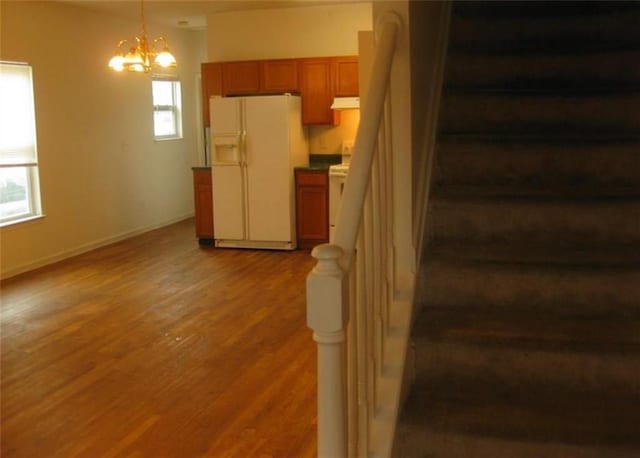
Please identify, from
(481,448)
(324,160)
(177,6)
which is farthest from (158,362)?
(177,6)

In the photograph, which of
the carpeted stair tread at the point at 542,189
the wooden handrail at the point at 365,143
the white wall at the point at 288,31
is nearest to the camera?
the wooden handrail at the point at 365,143

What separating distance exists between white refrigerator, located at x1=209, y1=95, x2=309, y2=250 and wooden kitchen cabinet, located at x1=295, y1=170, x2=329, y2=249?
0.26 feet

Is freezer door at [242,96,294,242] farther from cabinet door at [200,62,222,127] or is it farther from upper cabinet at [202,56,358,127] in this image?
cabinet door at [200,62,222,127]

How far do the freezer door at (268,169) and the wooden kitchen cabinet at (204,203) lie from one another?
1.97ft

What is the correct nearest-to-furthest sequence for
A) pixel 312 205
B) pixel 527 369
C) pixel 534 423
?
pixel 534 423
pixel 527 369
pixel 312 205

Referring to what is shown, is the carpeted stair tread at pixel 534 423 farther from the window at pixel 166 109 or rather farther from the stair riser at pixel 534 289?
the window at pixel 166 109

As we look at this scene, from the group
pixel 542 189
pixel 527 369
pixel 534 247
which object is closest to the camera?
pixel 527 369

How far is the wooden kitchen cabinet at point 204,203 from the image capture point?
7.67 m

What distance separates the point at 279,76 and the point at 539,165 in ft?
16.8

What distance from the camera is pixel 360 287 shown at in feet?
6.16

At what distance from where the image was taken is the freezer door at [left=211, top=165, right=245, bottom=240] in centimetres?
727

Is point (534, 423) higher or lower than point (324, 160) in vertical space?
lower

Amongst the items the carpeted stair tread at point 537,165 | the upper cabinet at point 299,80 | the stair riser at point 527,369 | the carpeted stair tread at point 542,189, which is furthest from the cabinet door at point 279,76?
the stair riser at point 527,369

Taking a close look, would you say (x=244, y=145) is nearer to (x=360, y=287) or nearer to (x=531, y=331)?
(x=531, y=331)
